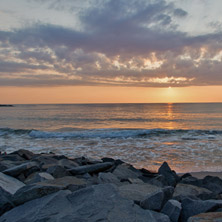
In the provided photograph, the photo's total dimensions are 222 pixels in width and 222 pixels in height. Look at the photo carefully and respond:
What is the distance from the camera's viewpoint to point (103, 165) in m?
5.93

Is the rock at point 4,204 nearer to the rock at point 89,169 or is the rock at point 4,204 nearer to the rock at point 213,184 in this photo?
the rock at point 89,169

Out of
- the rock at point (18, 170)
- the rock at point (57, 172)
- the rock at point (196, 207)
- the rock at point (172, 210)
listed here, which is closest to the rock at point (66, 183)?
the rock at point (57, 172)

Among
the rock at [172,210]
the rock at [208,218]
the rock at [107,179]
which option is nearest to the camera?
the rock at [208,218]

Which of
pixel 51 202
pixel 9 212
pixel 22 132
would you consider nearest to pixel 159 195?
pixel 51 202

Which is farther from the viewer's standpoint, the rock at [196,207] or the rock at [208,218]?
the rock at [196,207]

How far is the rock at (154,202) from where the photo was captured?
2877 millimetres

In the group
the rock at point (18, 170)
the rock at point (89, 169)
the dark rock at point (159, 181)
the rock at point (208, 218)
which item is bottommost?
the dark rock at point (159, 181)

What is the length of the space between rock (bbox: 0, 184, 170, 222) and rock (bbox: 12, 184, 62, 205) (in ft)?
0.27

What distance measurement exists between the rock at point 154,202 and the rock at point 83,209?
12cm

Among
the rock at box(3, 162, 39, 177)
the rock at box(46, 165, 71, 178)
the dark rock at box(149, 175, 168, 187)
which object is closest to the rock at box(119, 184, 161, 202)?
the dark rock at box(149, 175, 168, 187)

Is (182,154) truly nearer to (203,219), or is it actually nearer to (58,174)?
(58,174)

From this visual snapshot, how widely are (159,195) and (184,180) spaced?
286 centimetres

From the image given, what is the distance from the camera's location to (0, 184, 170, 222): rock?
2.59m

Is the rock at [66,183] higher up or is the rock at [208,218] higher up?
the rock at [208,218]
